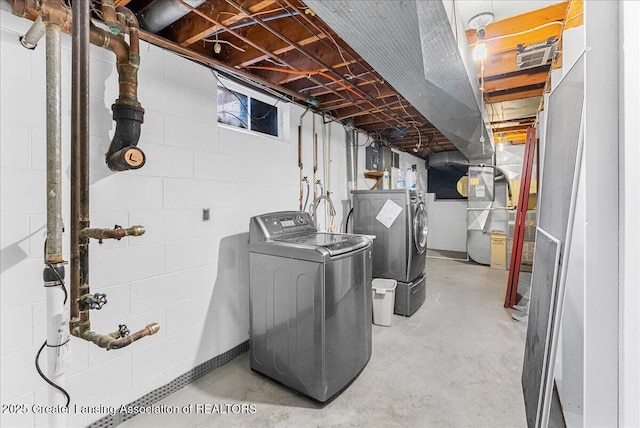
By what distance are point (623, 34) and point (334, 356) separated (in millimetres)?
2049

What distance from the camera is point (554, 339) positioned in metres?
1.17

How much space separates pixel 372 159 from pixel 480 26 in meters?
2.82

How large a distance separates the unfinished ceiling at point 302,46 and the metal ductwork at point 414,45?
95 mm

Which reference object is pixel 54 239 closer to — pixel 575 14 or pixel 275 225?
pixel 275 225

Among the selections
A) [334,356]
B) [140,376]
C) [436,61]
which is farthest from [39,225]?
[436,61]

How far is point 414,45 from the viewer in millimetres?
1608

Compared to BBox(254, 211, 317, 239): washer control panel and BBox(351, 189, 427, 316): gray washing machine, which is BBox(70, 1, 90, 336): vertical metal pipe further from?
BBox(351, 189, 427, 316): gray washing machine

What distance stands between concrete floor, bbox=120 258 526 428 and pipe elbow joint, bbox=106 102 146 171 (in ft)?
5.16

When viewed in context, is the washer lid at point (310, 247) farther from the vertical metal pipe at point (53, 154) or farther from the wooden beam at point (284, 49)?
the wooden beam at point (284, 49)

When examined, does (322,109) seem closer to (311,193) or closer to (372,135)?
(311,193)

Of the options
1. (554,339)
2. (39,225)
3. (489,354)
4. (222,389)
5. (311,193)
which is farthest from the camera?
(311,193)

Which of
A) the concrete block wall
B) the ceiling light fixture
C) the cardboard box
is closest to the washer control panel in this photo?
the concrete block wall

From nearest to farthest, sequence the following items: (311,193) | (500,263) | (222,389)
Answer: (222,389)
(311,193)
(500,263)

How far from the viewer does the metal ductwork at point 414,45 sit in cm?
133
